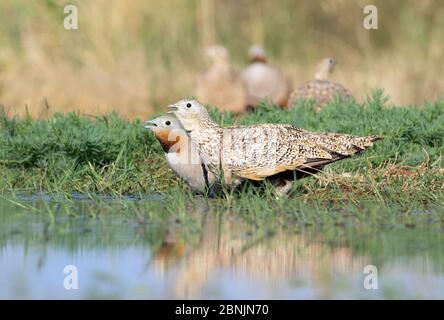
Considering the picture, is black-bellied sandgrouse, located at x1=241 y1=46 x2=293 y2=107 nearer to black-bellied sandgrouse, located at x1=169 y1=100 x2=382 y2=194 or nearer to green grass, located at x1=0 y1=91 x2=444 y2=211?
green grass, located at x1=0 y1=91 x2=444 y2=211

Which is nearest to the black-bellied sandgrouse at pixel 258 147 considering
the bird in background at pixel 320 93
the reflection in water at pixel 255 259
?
the reflection in water at pixel 255 259

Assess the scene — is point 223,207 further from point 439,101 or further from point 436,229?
point 439,101

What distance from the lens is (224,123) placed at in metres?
9.13

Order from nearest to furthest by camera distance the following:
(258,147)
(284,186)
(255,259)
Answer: (255,259), (258,147), (284,186)

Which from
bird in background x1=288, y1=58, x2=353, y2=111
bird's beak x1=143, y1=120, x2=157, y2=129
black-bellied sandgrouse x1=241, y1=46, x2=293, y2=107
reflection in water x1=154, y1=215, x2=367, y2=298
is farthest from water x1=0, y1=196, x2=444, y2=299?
black-bellied sandgrouse x1=241, y1=46, x2=293, y2=107

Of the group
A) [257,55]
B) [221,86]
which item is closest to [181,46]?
[257,55]

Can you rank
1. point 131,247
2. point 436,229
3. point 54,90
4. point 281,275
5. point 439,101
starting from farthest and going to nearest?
point 54,90 → point 439,101 → point 436,229 → point 131,247 → point 281,275

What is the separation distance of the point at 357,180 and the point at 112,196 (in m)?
1.66

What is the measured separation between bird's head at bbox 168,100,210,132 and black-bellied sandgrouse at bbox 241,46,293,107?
5103mm

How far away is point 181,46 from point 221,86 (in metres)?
1.94

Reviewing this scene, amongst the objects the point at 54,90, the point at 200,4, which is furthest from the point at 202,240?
the point at 200,4

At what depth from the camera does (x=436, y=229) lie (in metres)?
6.38

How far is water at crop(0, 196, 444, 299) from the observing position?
4.90m

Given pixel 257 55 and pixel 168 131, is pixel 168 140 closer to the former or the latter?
pixel 168 131
